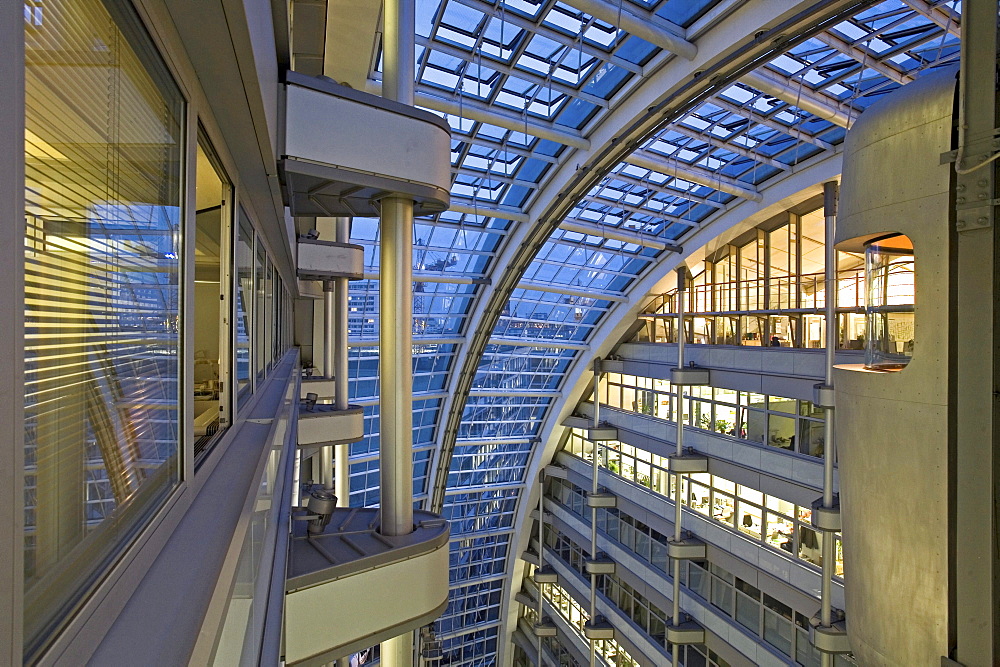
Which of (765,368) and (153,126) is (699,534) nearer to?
(765,368)

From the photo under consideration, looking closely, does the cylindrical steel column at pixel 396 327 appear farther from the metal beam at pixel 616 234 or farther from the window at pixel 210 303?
the metal beam at pixel 616 234

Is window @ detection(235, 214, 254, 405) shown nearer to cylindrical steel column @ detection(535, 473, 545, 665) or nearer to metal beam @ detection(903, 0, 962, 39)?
metal beam @ detection(903, 0, 962, 39)

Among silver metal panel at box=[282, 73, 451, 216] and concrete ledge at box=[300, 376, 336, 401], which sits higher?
silver metal panel at box=[282, 73, 451, 216]

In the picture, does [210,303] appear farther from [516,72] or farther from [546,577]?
[546,577]

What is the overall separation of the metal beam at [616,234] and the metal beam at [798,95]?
8.56m

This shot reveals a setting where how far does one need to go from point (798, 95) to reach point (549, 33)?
227 inches

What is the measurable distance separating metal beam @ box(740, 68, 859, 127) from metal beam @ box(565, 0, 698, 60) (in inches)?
65.1

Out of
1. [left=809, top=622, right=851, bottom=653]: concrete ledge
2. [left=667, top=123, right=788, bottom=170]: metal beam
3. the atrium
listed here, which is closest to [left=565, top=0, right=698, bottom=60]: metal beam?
the atrium

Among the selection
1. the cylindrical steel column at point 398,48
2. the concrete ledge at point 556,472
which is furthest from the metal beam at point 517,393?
the cylindrical steel column at point 398,48

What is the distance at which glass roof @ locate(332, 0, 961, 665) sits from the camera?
1261 centimetres

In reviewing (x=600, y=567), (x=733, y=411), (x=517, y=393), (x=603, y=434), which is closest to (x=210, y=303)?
(x=733, y=411)

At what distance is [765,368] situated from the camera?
63.0 ft

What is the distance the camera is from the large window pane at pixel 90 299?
93 centimetres

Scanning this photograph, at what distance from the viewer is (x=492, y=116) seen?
14375 mm
